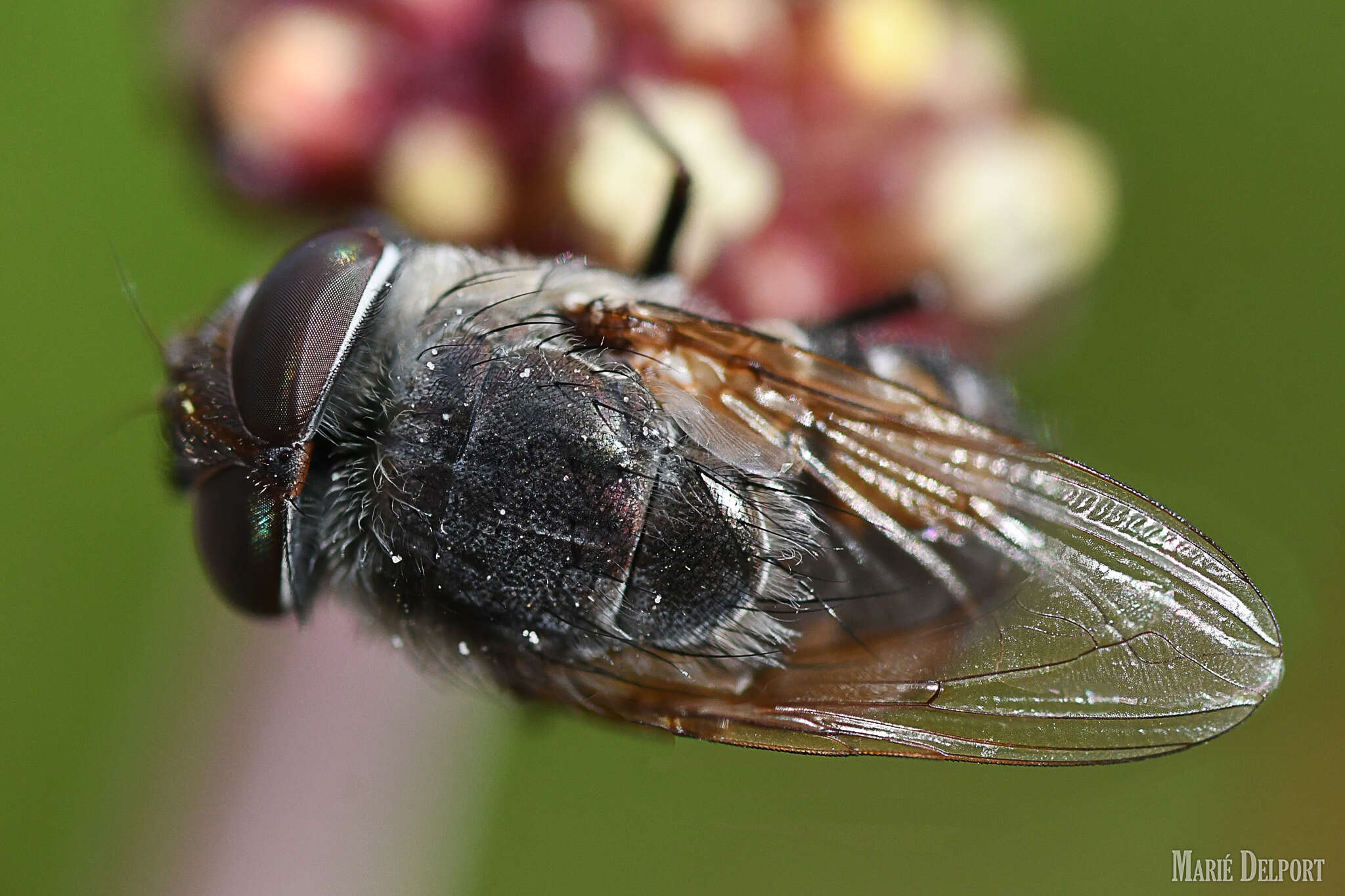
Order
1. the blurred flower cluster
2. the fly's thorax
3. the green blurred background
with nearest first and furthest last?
1. the fly's thorax
2. the blurred flower cluster
3. the green blurred background

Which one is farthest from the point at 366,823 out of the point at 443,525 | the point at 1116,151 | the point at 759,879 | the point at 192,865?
the point at 1116,151

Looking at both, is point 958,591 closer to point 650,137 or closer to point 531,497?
point 531,497

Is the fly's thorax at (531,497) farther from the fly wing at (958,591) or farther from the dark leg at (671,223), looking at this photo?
the dark leg at (671,223)

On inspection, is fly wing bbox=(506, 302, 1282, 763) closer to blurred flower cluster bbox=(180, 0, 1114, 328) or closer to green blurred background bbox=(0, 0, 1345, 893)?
blurred flower cluster bbox=(180, 0, 1114, 328)

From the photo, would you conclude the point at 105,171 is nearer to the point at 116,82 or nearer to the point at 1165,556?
the point at 116,82

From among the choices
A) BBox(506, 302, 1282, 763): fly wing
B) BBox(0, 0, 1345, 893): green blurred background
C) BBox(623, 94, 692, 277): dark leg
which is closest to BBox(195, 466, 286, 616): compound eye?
BBox(506, 302, 1282, 763): fly wing

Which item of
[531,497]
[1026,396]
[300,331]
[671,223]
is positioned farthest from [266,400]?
[1026,396]

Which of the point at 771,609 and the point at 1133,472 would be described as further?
the point at 1133,472
